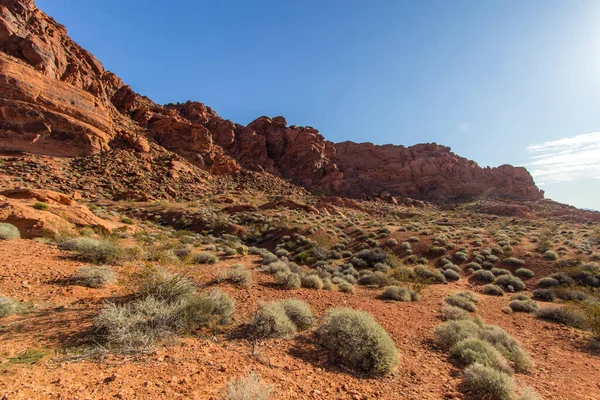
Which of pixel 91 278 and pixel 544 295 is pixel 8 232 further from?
pixel 544 295

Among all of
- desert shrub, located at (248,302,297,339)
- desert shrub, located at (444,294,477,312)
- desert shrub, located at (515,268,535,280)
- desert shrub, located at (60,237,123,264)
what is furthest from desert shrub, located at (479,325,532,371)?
desert shrub, located at (60,237,123,264)

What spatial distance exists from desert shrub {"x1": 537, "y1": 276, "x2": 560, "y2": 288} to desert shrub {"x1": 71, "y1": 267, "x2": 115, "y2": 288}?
16539 mm

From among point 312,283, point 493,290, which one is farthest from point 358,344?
point 493,290

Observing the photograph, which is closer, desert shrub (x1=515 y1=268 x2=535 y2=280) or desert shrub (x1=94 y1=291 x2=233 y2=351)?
desert shrub (x1=94 y1=291 x2=233 y2=351)

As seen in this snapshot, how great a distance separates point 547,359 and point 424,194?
62177 mm

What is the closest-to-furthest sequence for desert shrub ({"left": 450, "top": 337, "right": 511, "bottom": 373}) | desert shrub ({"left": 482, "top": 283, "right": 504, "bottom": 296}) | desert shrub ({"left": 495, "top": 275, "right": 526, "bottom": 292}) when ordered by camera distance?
desert shrub ({"left": 450, "top": 337, "right": 511, "bottom": 373}), desert shrub ({"left": 482, "top": 283, "right": 504, "bottom": 296}), desert shrub ({"left": 495, "top": 275, "right": 526, "bottom": 292})

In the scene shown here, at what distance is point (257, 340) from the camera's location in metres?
4.13

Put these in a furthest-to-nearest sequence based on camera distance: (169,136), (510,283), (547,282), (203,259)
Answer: (169,136)
(510,283)
(547,282)
(203,259)

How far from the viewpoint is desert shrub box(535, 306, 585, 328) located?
725 cm

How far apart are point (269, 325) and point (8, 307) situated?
4.01m

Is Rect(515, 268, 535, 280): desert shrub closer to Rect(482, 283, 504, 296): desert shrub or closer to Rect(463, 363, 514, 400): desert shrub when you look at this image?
Rect(482, 283, 504, 296): desert shrub

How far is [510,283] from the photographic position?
11.6 meters

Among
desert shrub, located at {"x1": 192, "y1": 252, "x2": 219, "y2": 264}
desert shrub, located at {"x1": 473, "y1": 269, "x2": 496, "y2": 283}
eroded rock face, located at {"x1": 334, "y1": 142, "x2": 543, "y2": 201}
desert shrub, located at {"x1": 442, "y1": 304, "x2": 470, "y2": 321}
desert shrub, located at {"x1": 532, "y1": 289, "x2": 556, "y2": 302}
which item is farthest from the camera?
eroded rock face, located at {"x1": 334, "y1": 142, "x2": 543, "y2": 201}

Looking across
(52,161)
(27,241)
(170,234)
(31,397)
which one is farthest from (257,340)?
(52,161)
